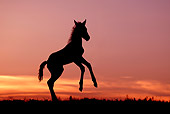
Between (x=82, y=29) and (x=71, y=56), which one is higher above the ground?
(x=82, y=29)

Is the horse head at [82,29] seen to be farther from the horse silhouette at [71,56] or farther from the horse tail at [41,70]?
the horse tail at [41,70]

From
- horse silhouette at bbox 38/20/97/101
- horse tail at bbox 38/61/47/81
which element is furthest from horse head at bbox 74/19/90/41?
horse tail at bbox 38/61/47/81

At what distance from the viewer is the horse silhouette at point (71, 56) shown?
1447cm

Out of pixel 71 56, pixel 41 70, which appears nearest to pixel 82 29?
pixel 71 56

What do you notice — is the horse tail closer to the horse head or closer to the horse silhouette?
the horse silhouette

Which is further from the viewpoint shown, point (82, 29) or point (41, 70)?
point (41, 70)

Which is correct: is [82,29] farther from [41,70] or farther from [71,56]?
[41,70]

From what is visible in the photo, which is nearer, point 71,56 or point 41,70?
point 71,56

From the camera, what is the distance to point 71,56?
14.7m
